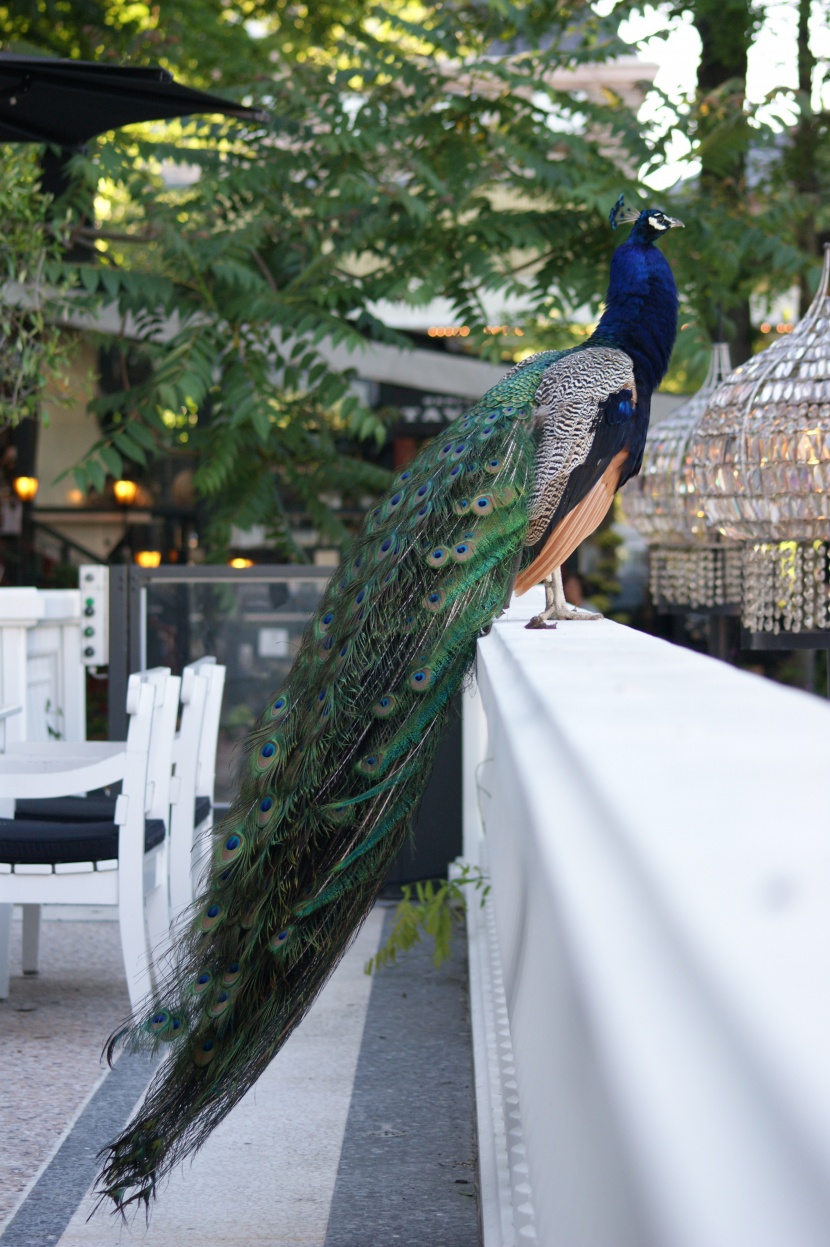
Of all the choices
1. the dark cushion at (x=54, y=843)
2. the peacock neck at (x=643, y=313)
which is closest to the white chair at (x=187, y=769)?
the dark cushion at (x=54, y=843)

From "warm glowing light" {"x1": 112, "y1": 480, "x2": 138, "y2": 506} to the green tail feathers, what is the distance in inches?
345

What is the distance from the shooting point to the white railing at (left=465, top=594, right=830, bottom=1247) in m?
0.37

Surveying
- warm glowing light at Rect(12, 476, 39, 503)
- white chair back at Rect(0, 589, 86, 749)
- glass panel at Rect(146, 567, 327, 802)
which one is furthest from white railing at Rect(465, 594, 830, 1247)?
warm glowing light at Rect(12, 476, 39, 503)

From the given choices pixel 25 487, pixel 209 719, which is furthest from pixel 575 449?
pixel 25 487

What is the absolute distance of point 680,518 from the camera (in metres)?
4.71

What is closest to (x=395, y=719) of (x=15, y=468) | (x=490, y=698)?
(x=490, y=698)

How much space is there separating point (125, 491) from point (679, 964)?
11.2m

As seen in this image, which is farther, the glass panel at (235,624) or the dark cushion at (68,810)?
the glass panel at (235,624)

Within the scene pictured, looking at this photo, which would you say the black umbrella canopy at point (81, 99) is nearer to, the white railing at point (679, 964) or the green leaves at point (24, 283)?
the green leaves at point (24, 283)

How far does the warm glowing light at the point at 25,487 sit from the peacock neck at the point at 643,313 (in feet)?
25.3

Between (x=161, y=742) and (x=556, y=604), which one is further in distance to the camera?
(x=161, y=742)

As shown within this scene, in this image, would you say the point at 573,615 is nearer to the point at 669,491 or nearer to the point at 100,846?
the point at 100,846

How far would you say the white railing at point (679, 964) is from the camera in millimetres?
368

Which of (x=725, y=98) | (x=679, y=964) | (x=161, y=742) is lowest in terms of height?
(x=161, y=742)
